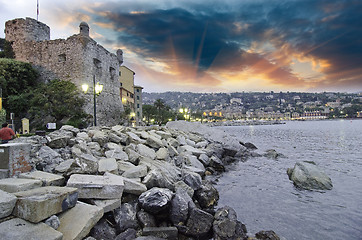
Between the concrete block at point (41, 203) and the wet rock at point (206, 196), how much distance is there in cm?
348

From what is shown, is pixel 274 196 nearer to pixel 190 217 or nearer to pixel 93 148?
pixel 190 217

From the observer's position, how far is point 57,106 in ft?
54.6

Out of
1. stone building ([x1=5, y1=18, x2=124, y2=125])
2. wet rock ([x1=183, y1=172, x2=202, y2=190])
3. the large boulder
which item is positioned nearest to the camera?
wet rock ([x1=183, y1=172, x2=202, y2=190])

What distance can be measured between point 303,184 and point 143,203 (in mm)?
6827

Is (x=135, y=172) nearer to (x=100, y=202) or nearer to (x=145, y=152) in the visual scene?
(x=100, y=202)

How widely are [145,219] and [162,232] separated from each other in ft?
1.48

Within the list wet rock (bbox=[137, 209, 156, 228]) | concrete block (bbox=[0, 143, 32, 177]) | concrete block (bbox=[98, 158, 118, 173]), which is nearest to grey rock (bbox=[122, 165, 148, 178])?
concrete block (bbox=[98, 158, 118, 173])

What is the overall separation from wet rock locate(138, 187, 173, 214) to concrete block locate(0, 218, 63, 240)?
1.73 meters

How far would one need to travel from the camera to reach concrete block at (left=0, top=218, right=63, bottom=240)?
260 cm

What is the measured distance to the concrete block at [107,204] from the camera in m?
3.89

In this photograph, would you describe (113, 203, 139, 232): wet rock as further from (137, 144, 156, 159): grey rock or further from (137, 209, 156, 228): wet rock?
(137, 144, 156, 159): grey rock

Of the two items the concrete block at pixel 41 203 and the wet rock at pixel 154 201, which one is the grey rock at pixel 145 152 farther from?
the concrete block at pixel 41 203

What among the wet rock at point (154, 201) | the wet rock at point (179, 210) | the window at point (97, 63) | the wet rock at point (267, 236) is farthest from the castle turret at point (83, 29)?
the wet rock at point (267, 236)

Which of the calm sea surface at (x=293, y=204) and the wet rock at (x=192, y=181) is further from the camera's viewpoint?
the wet rock at (x=192, y=181)
